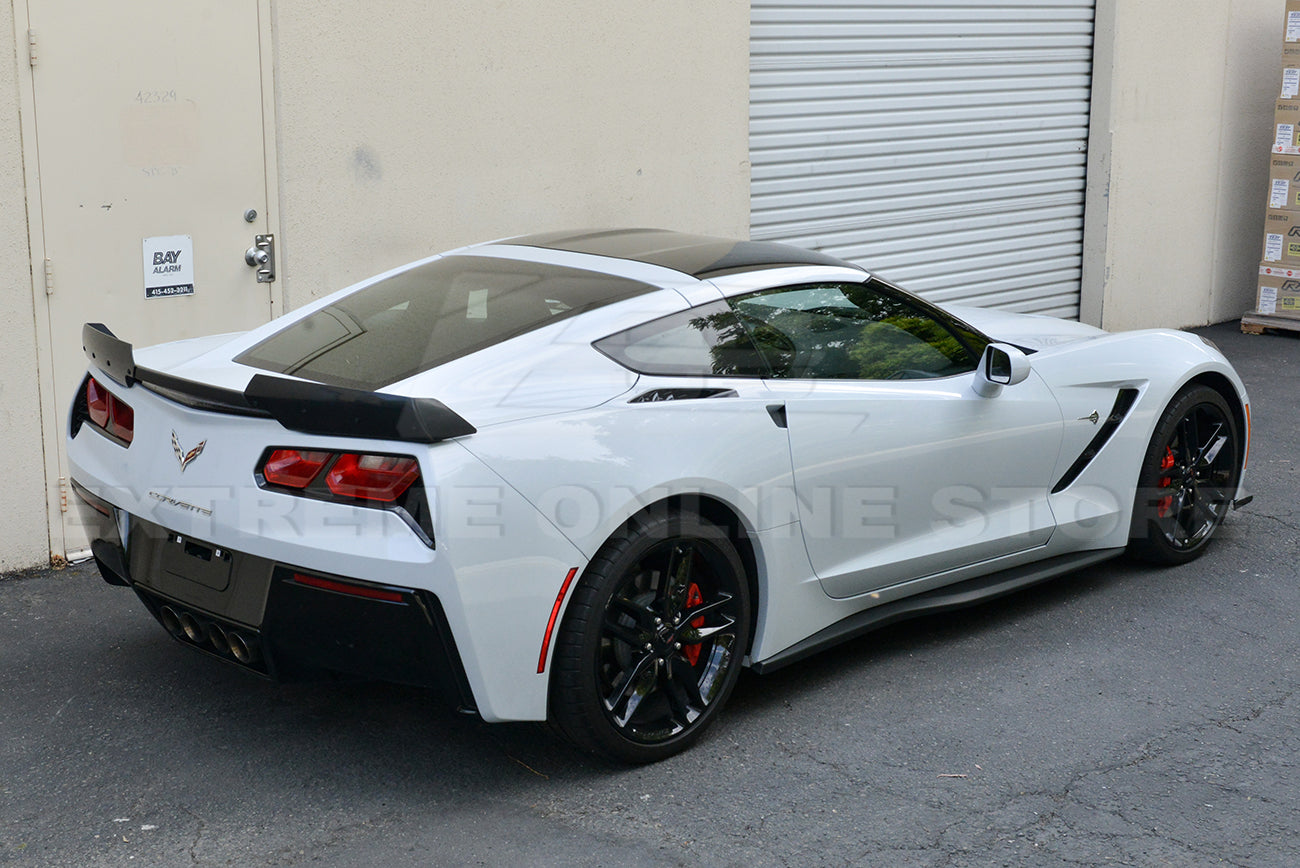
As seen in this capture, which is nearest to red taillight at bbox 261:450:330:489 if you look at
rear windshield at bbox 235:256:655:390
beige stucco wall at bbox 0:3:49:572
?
rear windshield at bbox 235:256:655:390

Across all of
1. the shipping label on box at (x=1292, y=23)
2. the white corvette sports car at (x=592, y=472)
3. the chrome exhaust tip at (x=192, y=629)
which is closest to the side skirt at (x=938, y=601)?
the white corvette sports car at (x=592, y=472)

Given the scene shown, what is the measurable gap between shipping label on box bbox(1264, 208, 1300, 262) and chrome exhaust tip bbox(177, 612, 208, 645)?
9380 mm

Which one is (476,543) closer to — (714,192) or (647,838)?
(647,838)

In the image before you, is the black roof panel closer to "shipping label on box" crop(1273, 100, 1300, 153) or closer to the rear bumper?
the rear bumper

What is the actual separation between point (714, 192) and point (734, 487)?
418 centimetres

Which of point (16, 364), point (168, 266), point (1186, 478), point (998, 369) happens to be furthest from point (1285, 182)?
point (16, 364)

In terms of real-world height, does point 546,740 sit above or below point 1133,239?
below

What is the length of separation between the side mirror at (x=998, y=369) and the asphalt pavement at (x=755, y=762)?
36.5 inches

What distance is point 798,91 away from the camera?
27.2 feet

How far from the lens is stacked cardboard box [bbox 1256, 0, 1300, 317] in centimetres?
1036

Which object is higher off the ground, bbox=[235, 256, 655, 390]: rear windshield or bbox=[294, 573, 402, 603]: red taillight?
bbox=[235, 256, 655, 390]: rear windshield

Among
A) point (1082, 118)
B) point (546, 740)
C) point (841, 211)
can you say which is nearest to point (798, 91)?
point (841, 211)

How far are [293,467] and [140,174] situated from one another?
9.01 ft

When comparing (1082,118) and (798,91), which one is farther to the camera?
(1082,118)
